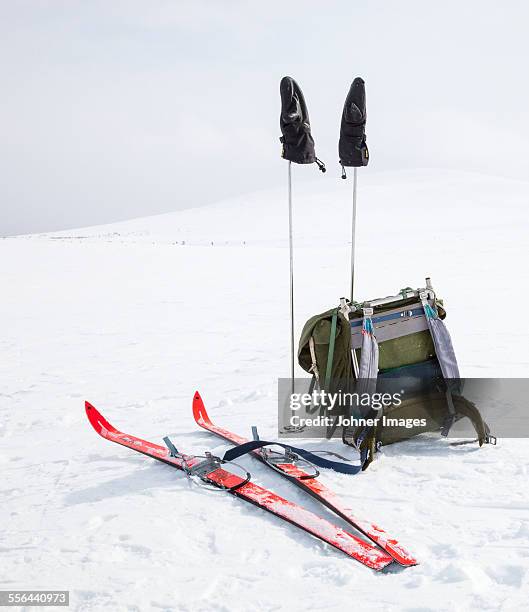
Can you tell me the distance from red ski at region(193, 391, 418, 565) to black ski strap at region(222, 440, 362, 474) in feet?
0.37

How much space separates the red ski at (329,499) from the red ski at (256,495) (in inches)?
1.8

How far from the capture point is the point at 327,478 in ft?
12.3

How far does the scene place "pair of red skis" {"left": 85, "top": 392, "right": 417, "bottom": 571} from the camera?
282cm

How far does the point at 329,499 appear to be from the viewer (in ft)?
10.9

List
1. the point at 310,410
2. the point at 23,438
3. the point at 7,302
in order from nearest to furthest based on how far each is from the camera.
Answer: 1. the point at 310,410
2. the point at 23,438
3. the point at 7,302

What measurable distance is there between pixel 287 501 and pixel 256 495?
198 mm

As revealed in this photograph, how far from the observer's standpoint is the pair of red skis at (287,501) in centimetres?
282

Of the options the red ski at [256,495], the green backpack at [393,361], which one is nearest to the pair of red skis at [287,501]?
the red ski at [256,495]

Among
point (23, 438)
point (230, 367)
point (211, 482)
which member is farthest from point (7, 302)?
point (211, 482)

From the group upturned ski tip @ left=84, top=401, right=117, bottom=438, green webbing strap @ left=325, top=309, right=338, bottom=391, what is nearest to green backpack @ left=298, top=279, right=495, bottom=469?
green webbing strap @ left=325, top=309, right=338, bottom=391

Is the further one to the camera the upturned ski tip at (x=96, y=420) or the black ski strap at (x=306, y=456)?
the upturned ski tip at (x=96, y=420)

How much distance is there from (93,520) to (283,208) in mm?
54889

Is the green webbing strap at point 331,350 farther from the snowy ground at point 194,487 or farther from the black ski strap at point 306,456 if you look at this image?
the snowy ground at point 194,487

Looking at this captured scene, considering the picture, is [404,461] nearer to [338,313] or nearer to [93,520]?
[338,313]
